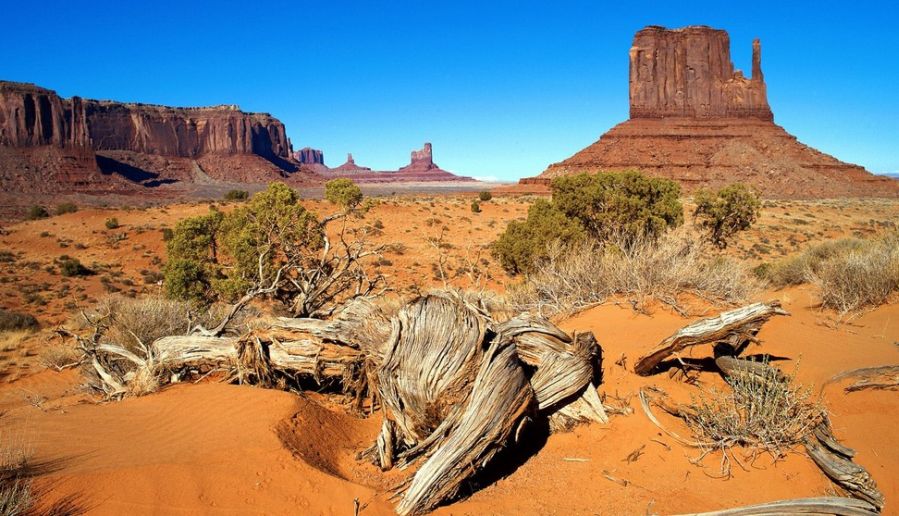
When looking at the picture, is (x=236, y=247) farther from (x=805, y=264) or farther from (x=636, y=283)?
(x=805, y=264)

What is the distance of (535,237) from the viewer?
59.9ft

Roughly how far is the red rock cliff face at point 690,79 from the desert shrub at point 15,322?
307 ft

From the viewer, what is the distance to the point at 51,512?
12.3 ft

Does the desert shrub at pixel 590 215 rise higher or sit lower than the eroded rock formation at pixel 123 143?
lower

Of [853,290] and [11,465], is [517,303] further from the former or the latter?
[11,465]

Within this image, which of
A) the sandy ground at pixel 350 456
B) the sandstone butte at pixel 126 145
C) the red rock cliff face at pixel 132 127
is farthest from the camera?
the red rock cliff face at pixel 132 127

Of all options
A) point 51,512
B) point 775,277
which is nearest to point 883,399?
point 51,512

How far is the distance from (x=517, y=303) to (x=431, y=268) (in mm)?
17531

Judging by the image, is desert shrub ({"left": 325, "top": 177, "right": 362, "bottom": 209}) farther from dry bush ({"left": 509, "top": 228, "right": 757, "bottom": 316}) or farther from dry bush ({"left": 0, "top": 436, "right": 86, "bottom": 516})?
dry bush ({"left": 0, "top": 436, "right": 86, "bottom": 516})

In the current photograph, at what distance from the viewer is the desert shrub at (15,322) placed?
675 inches

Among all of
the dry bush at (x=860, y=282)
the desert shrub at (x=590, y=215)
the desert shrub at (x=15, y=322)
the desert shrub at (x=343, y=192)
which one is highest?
the desert shrub at (x=343, y=192)

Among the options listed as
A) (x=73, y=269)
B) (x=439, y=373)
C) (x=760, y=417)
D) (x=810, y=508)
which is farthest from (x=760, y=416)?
(x=73, y=269)

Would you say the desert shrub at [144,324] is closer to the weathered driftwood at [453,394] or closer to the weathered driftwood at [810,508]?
the weathered driftwood at [453,394]

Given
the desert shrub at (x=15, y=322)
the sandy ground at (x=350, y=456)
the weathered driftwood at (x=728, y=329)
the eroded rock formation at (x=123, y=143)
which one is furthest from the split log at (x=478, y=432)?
the eroded rock formation at (x=123, y=143)
